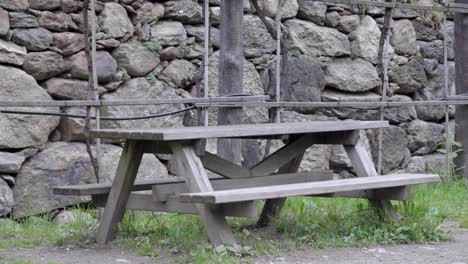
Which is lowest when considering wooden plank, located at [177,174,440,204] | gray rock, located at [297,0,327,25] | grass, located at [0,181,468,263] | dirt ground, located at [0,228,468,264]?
dirt ground, located at [0,228,468,264]

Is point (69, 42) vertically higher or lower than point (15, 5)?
lower

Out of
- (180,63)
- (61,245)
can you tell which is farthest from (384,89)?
(61,245)

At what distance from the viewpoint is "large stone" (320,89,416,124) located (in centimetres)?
880

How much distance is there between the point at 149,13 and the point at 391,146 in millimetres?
3243

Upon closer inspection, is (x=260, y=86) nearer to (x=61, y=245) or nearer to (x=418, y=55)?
(x=418, y=55)

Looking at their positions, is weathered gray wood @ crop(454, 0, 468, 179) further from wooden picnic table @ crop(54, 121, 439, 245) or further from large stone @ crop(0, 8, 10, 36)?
large stone @ crop(0, 8, 10, 36)

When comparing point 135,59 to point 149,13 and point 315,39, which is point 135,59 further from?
point 315,39

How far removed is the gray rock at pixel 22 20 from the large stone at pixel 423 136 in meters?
4.57

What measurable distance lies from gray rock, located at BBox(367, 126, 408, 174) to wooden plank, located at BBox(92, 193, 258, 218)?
4192 millimetres

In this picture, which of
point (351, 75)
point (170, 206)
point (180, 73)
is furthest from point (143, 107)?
point (351, 75)

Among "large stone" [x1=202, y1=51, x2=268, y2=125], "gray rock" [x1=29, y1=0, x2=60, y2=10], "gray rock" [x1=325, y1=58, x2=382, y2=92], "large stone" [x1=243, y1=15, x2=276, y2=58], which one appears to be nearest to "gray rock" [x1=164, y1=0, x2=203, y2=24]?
"large stone" [x1=202, y1=51, x2=268, y2=125]

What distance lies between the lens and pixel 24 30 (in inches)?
260

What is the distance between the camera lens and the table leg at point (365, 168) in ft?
18.6

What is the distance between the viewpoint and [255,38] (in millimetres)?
8180
